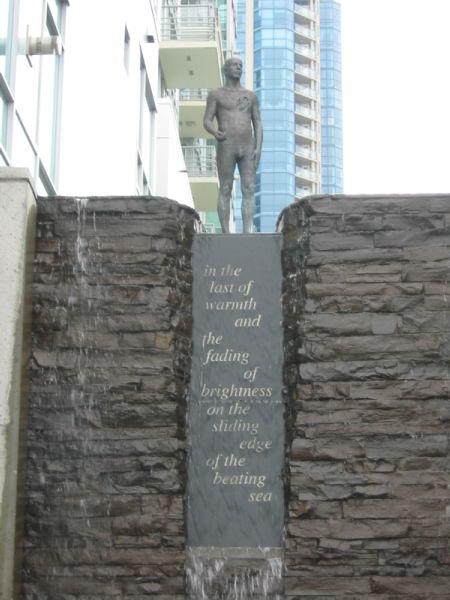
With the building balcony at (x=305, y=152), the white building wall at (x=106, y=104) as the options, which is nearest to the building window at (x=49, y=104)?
the white building wall at (x=106, y=104)

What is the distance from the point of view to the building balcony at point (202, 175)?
31.6m

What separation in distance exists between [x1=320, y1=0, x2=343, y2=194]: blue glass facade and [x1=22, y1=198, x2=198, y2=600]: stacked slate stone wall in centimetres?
11089

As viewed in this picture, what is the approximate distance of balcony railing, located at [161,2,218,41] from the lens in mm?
28281

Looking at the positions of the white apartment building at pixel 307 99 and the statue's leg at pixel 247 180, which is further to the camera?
the white apartment building at pixel 307 99

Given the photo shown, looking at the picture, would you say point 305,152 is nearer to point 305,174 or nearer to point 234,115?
point 305,174

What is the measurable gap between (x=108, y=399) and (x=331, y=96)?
4511 inches

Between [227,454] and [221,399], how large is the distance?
0.44 meters

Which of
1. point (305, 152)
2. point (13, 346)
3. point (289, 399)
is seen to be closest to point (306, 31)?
point (305, 152)

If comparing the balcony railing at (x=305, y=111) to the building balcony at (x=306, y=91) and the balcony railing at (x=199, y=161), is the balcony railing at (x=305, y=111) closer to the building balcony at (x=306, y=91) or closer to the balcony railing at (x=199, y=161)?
the building balcony at (x=306, y=91)

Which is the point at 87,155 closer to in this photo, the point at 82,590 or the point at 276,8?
the point at 82,590

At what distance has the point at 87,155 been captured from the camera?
15.7 m

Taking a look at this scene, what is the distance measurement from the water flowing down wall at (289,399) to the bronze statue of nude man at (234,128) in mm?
2092

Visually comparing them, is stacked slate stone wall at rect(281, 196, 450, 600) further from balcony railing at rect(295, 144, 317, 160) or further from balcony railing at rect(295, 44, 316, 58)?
balcony railing at rect(295, 44, 316, 58)

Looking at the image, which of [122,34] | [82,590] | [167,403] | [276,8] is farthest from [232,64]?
[276,8]
